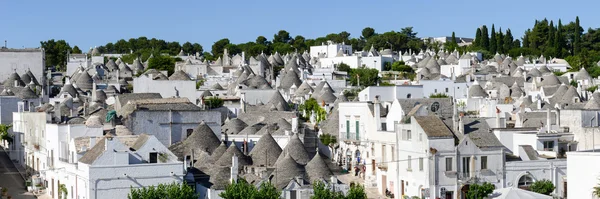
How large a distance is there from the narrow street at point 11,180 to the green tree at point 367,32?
316 ft

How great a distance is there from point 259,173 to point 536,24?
9262cm

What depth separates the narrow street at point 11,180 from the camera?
131 feet

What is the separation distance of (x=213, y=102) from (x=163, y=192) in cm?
2696

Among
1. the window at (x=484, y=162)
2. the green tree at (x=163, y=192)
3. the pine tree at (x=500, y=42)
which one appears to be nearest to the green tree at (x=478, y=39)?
the pine tree at (x=500, y=42)

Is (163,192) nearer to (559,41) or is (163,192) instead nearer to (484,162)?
(484,162)

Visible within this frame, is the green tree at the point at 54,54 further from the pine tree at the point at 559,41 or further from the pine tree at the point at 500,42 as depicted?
the pine tree at the point at 559,41

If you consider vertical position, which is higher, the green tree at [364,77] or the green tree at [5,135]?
the green tree at [364,77]

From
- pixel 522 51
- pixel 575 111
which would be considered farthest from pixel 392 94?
pixel 522 51

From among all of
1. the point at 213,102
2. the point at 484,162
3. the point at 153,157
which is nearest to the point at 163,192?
the point at 153,157

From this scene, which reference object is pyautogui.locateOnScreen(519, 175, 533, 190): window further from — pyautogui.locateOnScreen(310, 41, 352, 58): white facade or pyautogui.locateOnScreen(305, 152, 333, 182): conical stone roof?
pyautogui.locateOnScreen(310, 41, 352, 58): white facade

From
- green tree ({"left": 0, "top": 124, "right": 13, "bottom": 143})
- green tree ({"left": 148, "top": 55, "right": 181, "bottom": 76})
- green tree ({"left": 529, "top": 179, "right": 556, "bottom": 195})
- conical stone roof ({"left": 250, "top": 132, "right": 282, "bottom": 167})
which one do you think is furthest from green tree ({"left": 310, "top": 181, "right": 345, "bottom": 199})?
green tree ({"left": 148, "top": 55, "right": 181, "bottom": 76})

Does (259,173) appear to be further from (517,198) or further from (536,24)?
(536,24)

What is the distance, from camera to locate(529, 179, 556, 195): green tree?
120ft

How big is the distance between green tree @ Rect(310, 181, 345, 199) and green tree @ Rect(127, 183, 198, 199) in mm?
4275
